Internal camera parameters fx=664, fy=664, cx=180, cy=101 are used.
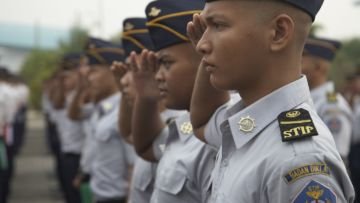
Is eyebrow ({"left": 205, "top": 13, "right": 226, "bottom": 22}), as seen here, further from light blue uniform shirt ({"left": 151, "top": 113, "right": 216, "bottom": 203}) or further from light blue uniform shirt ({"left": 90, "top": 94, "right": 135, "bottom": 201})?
light blue uniform shirt ({"left": 90, "top": 94, "right": 135, "bottom": 201})

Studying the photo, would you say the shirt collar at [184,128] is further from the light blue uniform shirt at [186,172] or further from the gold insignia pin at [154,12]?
the gold insignia pin at [154,12]

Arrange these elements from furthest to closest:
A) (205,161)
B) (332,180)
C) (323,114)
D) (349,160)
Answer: (349,160) → (323,114) → (205,161) → (332,180)

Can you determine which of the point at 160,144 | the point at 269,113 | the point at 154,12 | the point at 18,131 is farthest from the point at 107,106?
the point at 18,131

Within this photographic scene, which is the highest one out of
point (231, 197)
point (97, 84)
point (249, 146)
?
point (249, 146)

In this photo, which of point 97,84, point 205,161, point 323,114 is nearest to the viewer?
point 205,161

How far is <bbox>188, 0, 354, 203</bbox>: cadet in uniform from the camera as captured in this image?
61.8 inches

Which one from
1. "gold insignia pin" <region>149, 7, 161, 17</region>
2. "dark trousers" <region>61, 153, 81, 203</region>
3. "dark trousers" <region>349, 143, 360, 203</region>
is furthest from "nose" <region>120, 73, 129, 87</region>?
"dark trousers" <region>61, 153, 81, 203</region>

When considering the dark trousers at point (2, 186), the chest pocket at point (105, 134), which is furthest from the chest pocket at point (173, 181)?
the dark trousers at point (2, 186)

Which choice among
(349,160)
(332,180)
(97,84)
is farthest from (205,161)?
(349,160)

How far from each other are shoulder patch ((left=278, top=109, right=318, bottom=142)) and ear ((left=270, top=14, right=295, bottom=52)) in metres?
0.17

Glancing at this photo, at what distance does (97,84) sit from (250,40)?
160 inches

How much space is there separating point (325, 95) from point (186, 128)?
101 inches

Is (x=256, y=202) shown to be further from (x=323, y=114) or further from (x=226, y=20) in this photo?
(x=323, y=114)

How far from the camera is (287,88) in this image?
5.64ft
